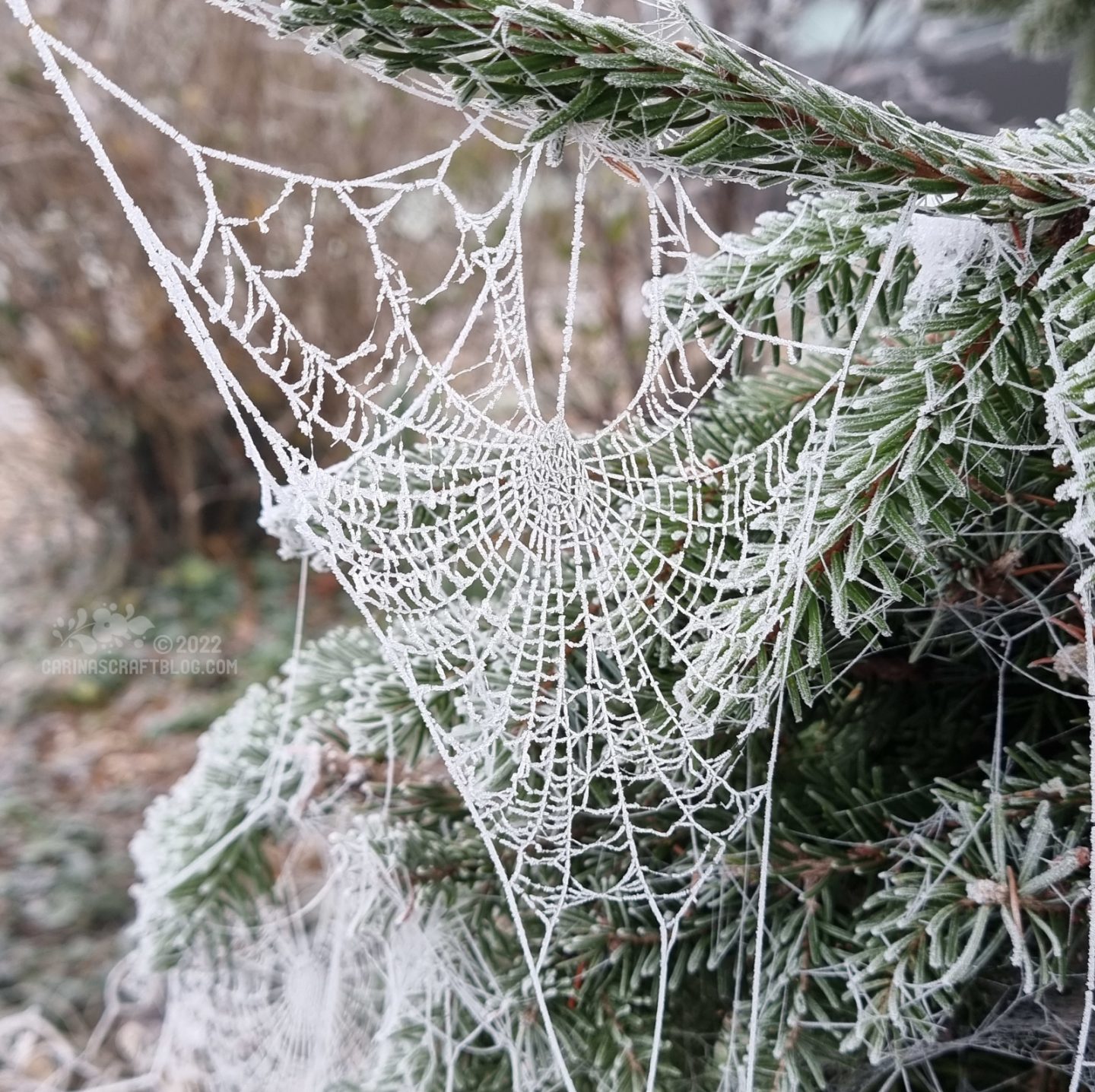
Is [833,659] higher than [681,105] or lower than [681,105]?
lower

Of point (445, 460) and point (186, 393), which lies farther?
point (186, 393)

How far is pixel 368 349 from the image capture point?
44 centimetres

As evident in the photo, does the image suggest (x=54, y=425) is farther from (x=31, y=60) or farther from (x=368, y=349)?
(x=368, y=349)

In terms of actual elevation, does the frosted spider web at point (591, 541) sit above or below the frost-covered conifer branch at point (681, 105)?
below

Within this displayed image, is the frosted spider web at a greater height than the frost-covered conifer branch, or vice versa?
the frost-covered conifer branch

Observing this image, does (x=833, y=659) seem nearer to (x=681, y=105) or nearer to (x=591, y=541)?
(x=591, y=541)

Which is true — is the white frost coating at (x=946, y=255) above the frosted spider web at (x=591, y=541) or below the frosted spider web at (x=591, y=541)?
above

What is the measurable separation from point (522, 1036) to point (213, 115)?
6.22 feet

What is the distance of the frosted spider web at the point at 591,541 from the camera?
381mm

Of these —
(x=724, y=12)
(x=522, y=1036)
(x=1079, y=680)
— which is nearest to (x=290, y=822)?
(x=522, y=1036)

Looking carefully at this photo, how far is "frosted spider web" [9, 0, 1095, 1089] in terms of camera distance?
0.38m

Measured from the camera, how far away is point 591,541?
0.50m

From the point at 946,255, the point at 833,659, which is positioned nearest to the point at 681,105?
the point at 946,255

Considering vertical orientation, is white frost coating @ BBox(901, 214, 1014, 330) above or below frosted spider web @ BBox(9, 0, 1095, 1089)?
above
